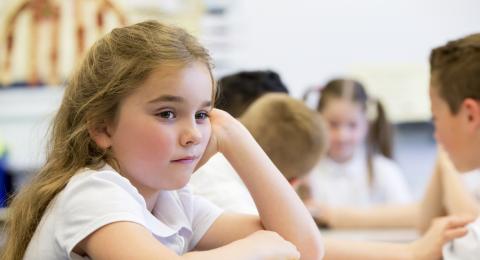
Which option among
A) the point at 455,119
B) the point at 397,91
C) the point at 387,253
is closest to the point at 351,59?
the point at 397,91

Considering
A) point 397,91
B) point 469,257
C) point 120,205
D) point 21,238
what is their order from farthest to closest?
point 397,91 → point 469,257 → point 21,238 → point 120,205

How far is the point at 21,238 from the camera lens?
3.09 feet

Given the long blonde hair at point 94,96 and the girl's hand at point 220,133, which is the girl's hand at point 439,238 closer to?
the girl's hand at point 220,133

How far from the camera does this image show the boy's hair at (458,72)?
1329mm

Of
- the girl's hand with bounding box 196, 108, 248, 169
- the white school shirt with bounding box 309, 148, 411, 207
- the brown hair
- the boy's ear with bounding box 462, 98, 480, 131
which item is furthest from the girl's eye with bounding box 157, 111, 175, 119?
the brown hair

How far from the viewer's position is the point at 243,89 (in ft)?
5.49

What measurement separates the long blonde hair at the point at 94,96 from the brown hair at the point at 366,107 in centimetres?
171

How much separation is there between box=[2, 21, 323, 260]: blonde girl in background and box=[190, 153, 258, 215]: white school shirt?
259 mm

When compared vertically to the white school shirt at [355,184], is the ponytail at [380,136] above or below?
above

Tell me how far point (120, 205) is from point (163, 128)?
0.11 m

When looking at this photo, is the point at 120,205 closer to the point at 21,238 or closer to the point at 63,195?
the point at 63,195

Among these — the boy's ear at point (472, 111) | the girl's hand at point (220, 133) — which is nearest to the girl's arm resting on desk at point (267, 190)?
the girl's hand at point (220, 133)

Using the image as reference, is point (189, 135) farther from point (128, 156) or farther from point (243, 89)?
point (243, 89)

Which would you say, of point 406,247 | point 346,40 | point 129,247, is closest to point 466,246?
point 406,247
